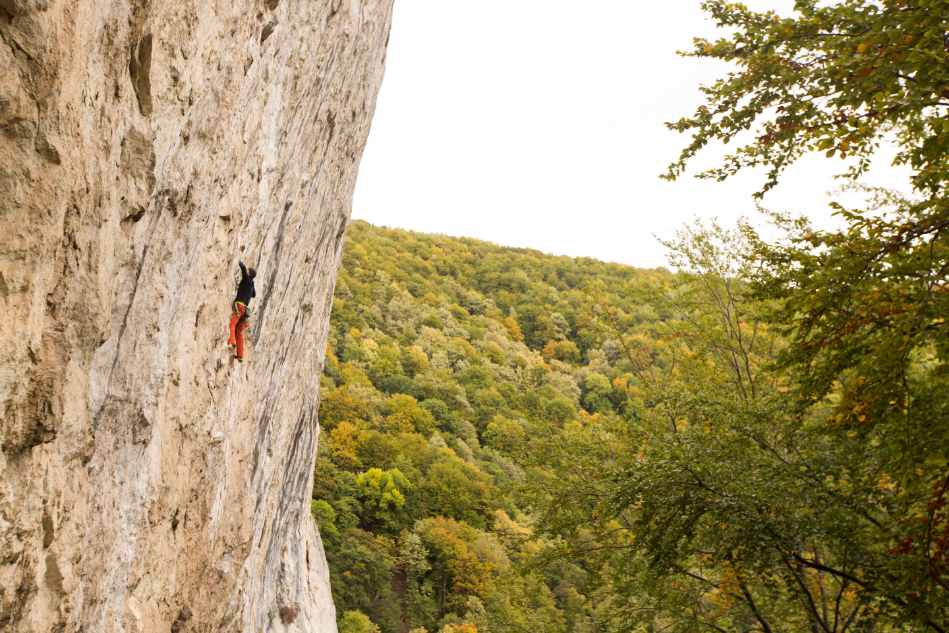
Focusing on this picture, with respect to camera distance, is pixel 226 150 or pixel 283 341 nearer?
pixel 226 150

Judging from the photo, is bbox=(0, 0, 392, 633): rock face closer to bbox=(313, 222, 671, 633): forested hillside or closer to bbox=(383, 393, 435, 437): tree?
bbox=(313, 222, 671, 633): forested hillside

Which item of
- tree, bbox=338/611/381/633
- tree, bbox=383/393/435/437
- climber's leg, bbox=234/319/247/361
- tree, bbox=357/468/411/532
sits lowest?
tree, bbox=338/611/381/633

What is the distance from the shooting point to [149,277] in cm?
401

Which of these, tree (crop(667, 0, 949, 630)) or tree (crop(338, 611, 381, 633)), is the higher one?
tree (crop(667, 0, 949, 630))

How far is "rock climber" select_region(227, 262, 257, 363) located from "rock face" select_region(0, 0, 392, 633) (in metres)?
0.20

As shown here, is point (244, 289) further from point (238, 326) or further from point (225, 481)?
point (225, 481)

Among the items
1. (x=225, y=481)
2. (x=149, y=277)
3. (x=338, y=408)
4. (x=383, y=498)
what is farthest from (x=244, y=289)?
(x=338, y=408)

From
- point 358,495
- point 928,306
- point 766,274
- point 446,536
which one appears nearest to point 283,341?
point 766,274

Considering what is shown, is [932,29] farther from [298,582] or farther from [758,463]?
[298,582]

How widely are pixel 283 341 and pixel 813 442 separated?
7.39 m

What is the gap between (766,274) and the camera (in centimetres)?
620

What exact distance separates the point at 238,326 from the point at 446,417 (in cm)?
4828

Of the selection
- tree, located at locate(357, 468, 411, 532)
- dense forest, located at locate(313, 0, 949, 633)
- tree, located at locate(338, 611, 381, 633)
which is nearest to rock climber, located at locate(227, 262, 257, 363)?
dense forest, located at locate(313, 0, 949, 633)

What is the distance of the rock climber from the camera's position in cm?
573
